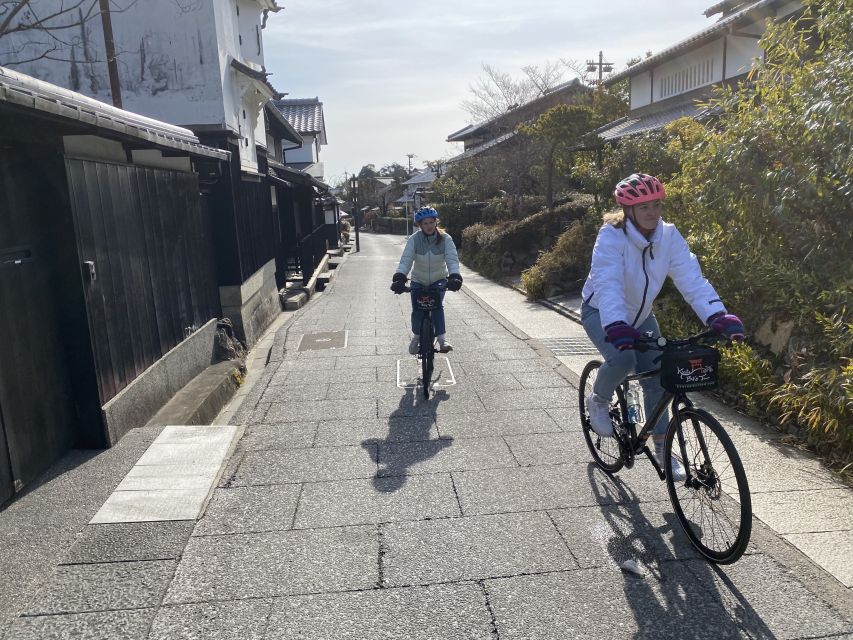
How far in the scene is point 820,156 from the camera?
5.88 metres

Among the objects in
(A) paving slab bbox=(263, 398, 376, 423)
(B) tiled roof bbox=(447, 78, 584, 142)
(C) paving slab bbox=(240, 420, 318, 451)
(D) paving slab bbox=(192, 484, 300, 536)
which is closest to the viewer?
(D) paving slab bbox=(192, 484, 300, 536)

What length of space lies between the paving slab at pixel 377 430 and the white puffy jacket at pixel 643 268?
2299 millimetres

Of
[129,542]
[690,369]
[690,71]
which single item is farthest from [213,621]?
[690,71]

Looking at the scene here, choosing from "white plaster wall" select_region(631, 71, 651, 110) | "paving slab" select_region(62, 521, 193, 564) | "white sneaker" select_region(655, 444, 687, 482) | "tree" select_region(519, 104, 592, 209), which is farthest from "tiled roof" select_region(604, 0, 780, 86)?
"paving slab" select_region(62, 521, 193, 564)

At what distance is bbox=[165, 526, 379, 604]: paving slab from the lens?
3.27m

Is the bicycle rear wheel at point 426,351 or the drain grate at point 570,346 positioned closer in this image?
the bicycle rear wheel at point 426,351

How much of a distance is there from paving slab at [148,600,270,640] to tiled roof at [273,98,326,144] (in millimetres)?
28472

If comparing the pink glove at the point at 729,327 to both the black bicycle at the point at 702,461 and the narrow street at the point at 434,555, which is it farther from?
the narrow street at the point at 434,555

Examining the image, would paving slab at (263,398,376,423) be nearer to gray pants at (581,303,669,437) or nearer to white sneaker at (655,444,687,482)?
gray pants at (581,303,669,437)

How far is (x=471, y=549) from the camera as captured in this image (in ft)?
11.8


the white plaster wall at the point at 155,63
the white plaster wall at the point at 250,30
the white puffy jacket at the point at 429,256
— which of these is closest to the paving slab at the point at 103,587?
the white puffy jacket at the point at 429,256

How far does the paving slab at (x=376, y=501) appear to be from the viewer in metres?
4.04

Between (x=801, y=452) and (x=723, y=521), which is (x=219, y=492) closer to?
(x=723, y=521)

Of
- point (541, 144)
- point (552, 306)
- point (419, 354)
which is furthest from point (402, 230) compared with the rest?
point (419, 354)
